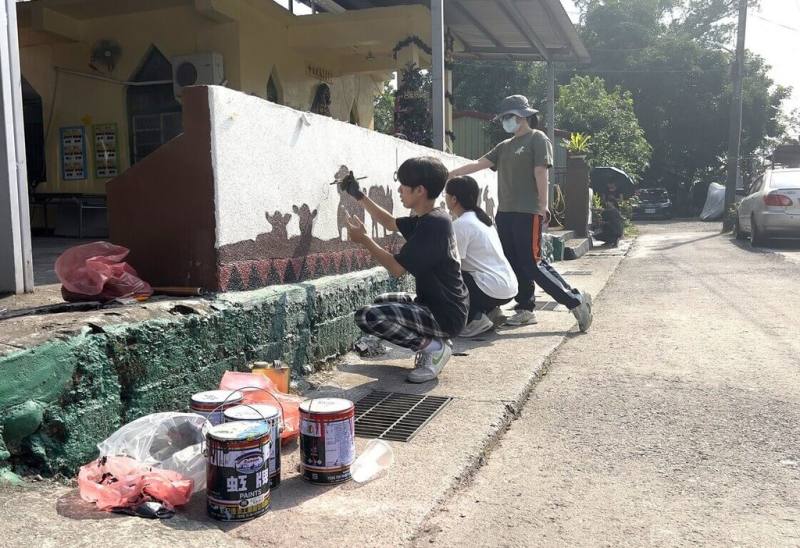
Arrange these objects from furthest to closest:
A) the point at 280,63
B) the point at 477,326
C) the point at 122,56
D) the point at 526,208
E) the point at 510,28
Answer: the point at 510,28, the point at 280,63, the point at 122,56, the point at 526,208, the point at 477,326

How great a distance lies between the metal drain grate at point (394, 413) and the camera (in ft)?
10.2

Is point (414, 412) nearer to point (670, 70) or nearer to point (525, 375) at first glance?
point (525, 375)

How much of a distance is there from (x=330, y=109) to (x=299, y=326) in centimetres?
824

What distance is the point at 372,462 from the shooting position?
2.69 metres

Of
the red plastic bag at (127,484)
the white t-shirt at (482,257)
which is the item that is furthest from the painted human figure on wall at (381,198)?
the red plastic bag at (127,484)

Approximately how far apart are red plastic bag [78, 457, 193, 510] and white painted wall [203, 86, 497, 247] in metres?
1.30

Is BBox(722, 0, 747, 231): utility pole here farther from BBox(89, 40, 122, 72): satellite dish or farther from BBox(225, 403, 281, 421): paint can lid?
BBox(225, 403, 281, 421): paint can lid

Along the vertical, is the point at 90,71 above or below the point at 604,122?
below

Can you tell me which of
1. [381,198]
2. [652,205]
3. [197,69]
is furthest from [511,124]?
[652,205]

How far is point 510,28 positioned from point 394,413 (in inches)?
364

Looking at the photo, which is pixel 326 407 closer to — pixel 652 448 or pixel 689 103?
pixel 652 448

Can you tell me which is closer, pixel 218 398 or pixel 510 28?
pixel 218 398

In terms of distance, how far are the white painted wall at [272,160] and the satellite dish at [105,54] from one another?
551 centimetres

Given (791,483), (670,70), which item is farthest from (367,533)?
(670,70)
